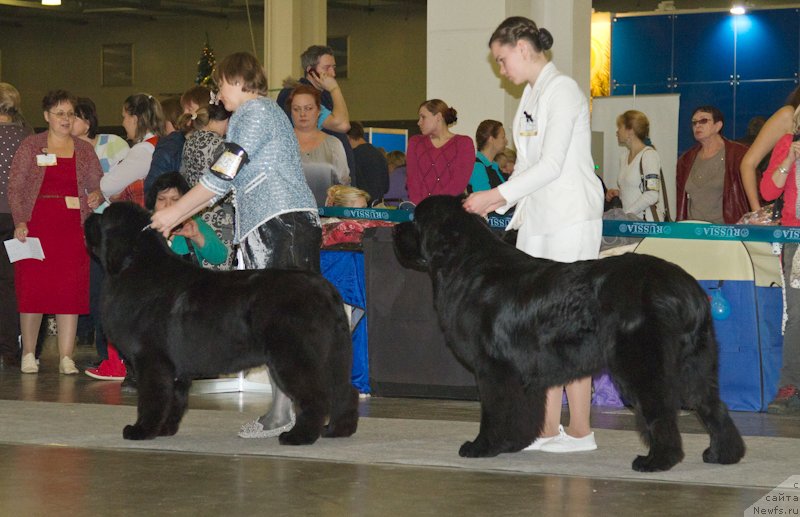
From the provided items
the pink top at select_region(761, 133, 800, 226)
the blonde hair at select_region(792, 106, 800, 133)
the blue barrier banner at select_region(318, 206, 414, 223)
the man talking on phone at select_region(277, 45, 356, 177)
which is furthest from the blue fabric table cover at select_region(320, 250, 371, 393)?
the blonde hair at select_region(792, 106, 800, 133)

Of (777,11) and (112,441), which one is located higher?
(777,11)

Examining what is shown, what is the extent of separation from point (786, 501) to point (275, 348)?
201 centimetres

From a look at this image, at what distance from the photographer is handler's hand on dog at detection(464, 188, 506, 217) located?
4.65 meters

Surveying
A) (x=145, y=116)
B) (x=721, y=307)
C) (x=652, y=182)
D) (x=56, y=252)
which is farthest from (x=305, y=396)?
(x=652, y=182)

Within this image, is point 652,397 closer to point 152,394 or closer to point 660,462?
point 660,462

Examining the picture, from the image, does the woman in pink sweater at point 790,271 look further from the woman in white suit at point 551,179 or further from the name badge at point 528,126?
the name badge at point 528,126

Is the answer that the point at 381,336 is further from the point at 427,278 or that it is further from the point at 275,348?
the point at 275,348

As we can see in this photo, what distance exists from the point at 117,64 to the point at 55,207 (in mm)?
23580

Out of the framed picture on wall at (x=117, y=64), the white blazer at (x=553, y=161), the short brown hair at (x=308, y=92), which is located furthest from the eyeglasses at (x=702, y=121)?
the framed picture on wall at (x=117, y=64)

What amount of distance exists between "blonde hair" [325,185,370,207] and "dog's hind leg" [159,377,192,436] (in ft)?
8.35

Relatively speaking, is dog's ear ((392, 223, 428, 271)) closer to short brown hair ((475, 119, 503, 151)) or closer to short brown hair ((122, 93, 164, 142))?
short brown hair ((122, 93, 164, 142))

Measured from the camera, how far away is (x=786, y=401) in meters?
6.24

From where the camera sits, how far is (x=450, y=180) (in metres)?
8.31

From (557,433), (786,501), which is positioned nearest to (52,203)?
(557,433)
